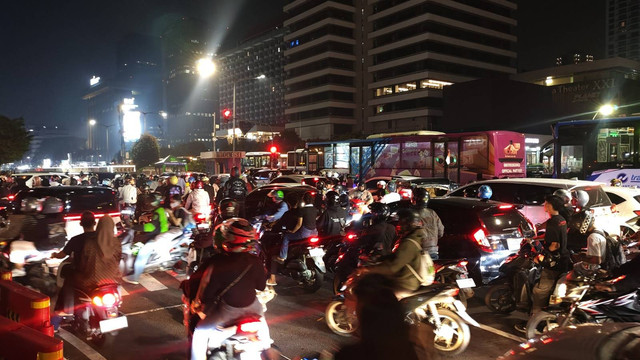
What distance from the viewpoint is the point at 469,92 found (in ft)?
224

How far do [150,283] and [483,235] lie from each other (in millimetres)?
5936

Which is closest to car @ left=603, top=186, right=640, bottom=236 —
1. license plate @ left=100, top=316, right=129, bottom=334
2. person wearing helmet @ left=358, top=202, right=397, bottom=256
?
person wearing helmet @ left=358, top=202, right=397, bottom=256

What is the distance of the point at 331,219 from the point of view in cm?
860

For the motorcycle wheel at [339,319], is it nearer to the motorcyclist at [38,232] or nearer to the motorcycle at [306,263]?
the motorcycle at [306,263]

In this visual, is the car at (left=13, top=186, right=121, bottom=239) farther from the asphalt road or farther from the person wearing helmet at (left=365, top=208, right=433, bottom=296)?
the person wearing helmet at (left=365, top=208, right=433, bottom=296)

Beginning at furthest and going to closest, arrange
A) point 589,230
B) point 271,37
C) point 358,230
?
point 271,37 < point 358,230 < point 589,230

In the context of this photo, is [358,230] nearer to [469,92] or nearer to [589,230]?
[589,230]

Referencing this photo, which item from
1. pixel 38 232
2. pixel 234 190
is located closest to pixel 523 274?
pixel 38 232

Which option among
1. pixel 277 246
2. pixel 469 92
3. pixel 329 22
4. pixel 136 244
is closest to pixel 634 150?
pixel 277 246

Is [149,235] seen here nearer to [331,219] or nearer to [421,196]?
[331,219]

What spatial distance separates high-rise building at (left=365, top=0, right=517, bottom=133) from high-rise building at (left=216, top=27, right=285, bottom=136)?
165 ft

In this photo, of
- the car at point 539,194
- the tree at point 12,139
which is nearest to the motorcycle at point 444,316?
the car at point 539,194

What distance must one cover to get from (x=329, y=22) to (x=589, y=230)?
8541 centimetres

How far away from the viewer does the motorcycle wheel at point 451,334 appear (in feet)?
17.4
